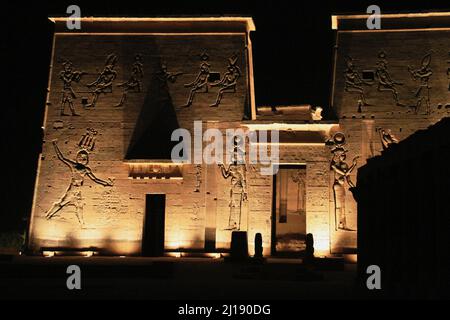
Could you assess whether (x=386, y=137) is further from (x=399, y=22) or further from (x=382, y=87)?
(x=399, y=22)

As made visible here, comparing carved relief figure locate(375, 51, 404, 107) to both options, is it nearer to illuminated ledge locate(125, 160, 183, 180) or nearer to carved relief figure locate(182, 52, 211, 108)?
carved relief figure locate(182, 52, 211, 108)

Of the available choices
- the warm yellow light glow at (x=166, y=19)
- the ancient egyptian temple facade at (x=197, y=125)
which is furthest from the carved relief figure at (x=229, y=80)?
the warm yellow light glow at (x=166, y=19)

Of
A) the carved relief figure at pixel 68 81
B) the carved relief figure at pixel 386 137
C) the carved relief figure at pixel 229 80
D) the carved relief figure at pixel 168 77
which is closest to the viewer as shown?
the carved relief figure at pixel 386 137

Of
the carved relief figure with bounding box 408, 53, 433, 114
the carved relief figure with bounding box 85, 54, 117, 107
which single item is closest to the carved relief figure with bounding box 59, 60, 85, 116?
the carved relief figure with bounding box 85, 54, 117, 107

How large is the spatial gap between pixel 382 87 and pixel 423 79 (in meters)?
1.30

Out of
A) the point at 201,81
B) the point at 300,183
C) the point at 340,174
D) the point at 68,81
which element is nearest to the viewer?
the point at 340,174

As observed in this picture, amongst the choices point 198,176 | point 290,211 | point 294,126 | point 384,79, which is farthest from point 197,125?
point 290,211

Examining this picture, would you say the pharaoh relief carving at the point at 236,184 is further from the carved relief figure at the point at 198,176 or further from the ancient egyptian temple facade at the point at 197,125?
the carved relief figure at the point at 198,176

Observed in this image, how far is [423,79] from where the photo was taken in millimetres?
18719

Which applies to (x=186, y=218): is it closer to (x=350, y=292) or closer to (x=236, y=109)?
(x=236, y=109)

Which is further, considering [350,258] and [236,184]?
[236,184]

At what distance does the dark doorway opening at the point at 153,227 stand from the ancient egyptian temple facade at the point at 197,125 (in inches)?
2.6

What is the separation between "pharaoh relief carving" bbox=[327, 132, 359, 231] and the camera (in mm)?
18047

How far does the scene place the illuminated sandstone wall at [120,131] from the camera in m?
18.8
